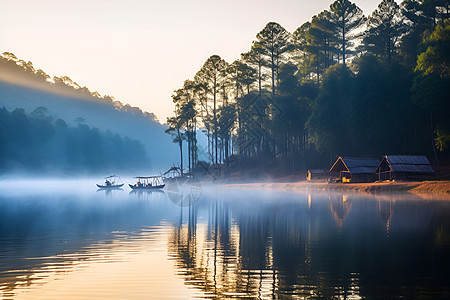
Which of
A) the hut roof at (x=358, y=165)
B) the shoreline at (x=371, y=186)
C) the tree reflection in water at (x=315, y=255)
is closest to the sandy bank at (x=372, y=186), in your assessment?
the shoreline at (x=371, y=186)

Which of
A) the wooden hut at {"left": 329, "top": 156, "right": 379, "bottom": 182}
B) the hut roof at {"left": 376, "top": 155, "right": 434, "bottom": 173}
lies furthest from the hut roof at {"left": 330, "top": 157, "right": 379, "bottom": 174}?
the hut roof at {"left": 376, "top": 155, "right": 434, "bottom": 173}

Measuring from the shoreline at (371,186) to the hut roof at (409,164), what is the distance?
235 cm

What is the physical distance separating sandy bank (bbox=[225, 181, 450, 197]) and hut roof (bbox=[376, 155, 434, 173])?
276 centimetres

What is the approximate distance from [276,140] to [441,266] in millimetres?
90043

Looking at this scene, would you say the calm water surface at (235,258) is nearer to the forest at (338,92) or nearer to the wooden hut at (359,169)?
the wooden hut at (359,169)

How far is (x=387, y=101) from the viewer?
84188 mm

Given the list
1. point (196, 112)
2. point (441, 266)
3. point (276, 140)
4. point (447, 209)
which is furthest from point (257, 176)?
point (441, 266)

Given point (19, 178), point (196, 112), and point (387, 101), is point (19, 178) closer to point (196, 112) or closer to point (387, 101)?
point (196, 112)

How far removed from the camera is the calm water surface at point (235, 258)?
1717 centimetres

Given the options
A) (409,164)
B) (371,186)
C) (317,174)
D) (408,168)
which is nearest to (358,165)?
(371,186)

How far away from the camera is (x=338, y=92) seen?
91188mm

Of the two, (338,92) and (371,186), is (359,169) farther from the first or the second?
(338,92)

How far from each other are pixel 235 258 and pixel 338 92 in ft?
238

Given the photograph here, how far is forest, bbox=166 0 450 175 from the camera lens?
264 feet
